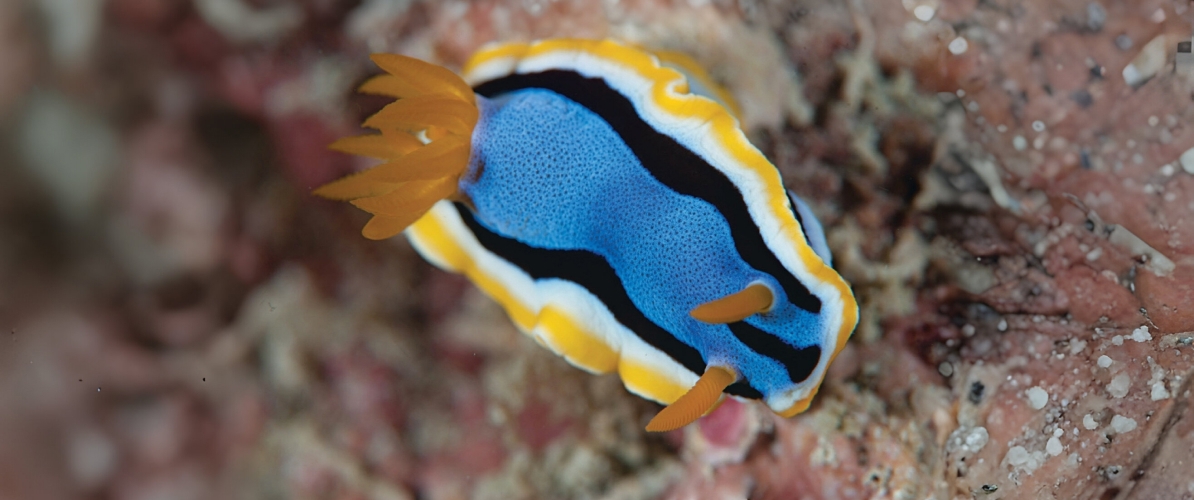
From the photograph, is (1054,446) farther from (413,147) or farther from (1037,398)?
(413,147)

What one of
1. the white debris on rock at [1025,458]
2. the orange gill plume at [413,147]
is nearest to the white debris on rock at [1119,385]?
the white debris on rock at [1025,458]

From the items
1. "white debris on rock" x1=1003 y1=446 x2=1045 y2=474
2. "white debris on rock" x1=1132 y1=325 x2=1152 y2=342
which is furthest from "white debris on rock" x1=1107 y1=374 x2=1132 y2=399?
"white debris on rock" x1=1003 y1=446 x2=1045 y2=474

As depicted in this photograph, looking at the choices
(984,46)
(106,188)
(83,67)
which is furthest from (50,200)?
(984,46)

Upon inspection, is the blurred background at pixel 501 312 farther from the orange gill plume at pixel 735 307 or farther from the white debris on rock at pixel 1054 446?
the orange gill plume at pixel 735 307

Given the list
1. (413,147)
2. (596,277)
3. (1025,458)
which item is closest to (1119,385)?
(1025,458)

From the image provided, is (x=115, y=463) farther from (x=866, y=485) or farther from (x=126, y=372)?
(x=866, y=485)

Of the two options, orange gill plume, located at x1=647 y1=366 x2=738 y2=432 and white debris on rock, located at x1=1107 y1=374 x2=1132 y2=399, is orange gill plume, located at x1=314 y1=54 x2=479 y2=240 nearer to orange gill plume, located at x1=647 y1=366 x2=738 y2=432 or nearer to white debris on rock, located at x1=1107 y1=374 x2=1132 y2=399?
orange gill plume, located at x1=647 y1=366 x2=738 y2=432
